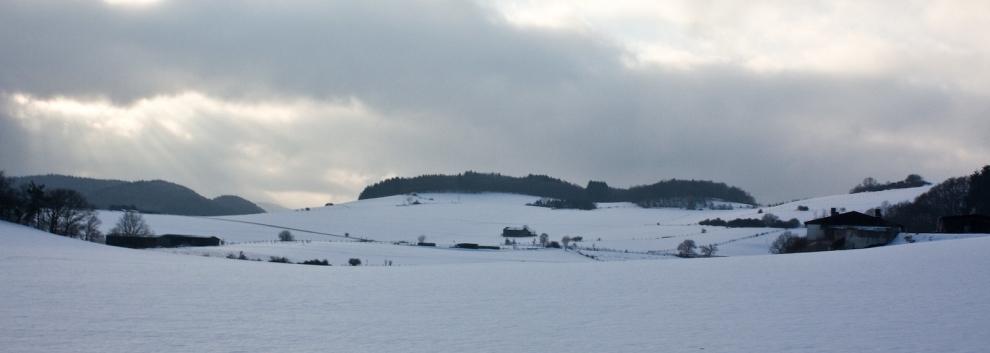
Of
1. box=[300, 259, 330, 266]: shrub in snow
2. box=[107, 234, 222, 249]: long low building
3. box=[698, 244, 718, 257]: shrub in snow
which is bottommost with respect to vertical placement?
box=[300, 259, 330, 266]: shrub in snow

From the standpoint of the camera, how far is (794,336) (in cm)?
1658

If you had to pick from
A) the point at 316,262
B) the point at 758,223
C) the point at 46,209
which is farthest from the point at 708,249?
the point at 46,209

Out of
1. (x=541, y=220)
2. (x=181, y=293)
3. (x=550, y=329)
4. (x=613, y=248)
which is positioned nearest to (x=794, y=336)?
(x=550, y=329)

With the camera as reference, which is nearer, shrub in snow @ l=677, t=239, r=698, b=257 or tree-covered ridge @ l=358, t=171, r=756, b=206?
shrub in snow @ l=677, t=239, r=698, b=257

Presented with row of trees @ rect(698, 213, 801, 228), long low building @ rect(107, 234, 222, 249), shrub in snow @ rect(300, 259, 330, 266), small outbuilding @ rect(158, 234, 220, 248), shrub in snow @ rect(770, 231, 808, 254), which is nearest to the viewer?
shrub in snow @ rect(300, 259, 330, 266)

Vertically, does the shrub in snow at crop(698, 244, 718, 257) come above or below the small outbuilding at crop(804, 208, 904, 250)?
below

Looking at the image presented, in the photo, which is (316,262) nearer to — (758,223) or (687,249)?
(687,249)

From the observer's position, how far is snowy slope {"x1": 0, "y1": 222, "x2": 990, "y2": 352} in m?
15.9

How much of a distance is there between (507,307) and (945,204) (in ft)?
248

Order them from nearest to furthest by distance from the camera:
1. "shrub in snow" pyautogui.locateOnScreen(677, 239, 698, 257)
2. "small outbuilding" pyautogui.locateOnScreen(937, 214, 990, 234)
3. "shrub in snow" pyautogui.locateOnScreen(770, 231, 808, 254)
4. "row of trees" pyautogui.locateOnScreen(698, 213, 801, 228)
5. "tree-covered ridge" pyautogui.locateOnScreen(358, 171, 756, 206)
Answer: "small outbuilding" pyautogui.locateOnScreen(937, 214, 990, 234)
"shrub in snow" pyautogui.locateOnScreen(770, 231, 808, 254)
"shrub in snow" pyautogui.locateOnScreen(677, 239, 698, 257)
"row of trees" pyautogui.locateOnScreen(698, 213, 801, 228)
"tree-covered ridge" pyautogui.locateOnScreen(358, 171, 756, 206)

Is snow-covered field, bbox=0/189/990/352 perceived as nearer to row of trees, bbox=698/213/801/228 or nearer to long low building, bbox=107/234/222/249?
long low building, bbox=107/234/222/249

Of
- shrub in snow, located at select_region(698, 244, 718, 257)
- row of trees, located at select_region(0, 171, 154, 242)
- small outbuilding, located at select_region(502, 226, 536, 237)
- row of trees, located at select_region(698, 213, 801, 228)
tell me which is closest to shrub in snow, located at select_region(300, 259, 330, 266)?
row of trees, located at select_region(0, 171, 154, 242)

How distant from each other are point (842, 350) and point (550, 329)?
6.64 metres

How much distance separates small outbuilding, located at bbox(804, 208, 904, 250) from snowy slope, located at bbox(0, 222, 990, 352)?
21072 millimetres
